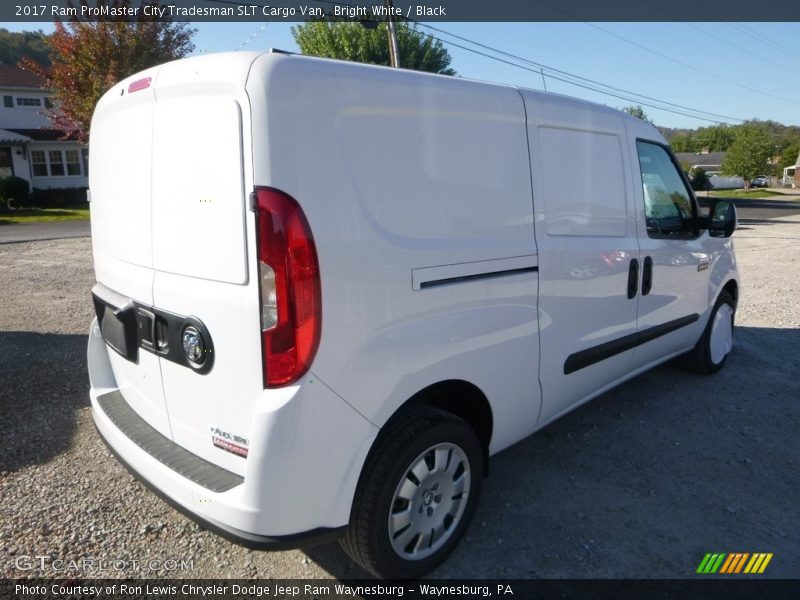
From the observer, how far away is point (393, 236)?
2.30 meters

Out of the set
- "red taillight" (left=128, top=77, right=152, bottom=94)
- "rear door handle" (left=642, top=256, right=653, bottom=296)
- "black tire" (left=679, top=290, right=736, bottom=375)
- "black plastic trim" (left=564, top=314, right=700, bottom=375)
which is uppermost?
"red taillight" (left=128, top=77, right=152, bottom=94)

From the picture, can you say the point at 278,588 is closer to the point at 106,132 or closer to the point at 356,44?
the point at 106,132

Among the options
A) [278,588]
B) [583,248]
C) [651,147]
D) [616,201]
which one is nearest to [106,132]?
[278,588]

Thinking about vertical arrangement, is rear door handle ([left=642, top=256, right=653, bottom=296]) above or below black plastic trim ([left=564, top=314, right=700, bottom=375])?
above

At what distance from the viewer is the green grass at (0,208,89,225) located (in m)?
21.2

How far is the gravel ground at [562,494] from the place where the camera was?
2760 millimetres

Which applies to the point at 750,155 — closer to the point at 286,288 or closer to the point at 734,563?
the point at 734,563

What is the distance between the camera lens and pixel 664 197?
4.15 metres

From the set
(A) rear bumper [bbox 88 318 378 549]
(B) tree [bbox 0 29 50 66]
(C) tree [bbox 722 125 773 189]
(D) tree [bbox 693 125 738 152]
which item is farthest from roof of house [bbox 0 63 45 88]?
(D) tree [bbox 693 125 738 152]

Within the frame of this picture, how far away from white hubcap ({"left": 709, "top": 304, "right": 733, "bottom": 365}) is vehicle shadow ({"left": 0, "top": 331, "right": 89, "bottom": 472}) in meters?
4.93

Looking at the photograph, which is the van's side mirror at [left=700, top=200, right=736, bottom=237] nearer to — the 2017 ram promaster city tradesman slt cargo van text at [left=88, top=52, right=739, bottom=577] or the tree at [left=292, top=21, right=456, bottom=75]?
the 2017 ram promaster city tradesman slt cargo van text at [left=88, top=52, right=739, bottom=577]

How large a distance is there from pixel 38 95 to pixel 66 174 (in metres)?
5.95

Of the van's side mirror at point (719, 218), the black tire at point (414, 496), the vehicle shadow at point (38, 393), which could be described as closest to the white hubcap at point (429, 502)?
the black tire at point (414, 496)

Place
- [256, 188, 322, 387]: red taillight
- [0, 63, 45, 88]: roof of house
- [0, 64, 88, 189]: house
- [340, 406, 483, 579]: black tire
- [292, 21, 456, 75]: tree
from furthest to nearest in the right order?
[0, 63, 45, 88]: roof of house < [0, 64, 88, 189]: house < [292, 21, 456, 75]: tree < [340, 406, 483, 579]: black tire < [256, 188, 322, 387]: red taillight
